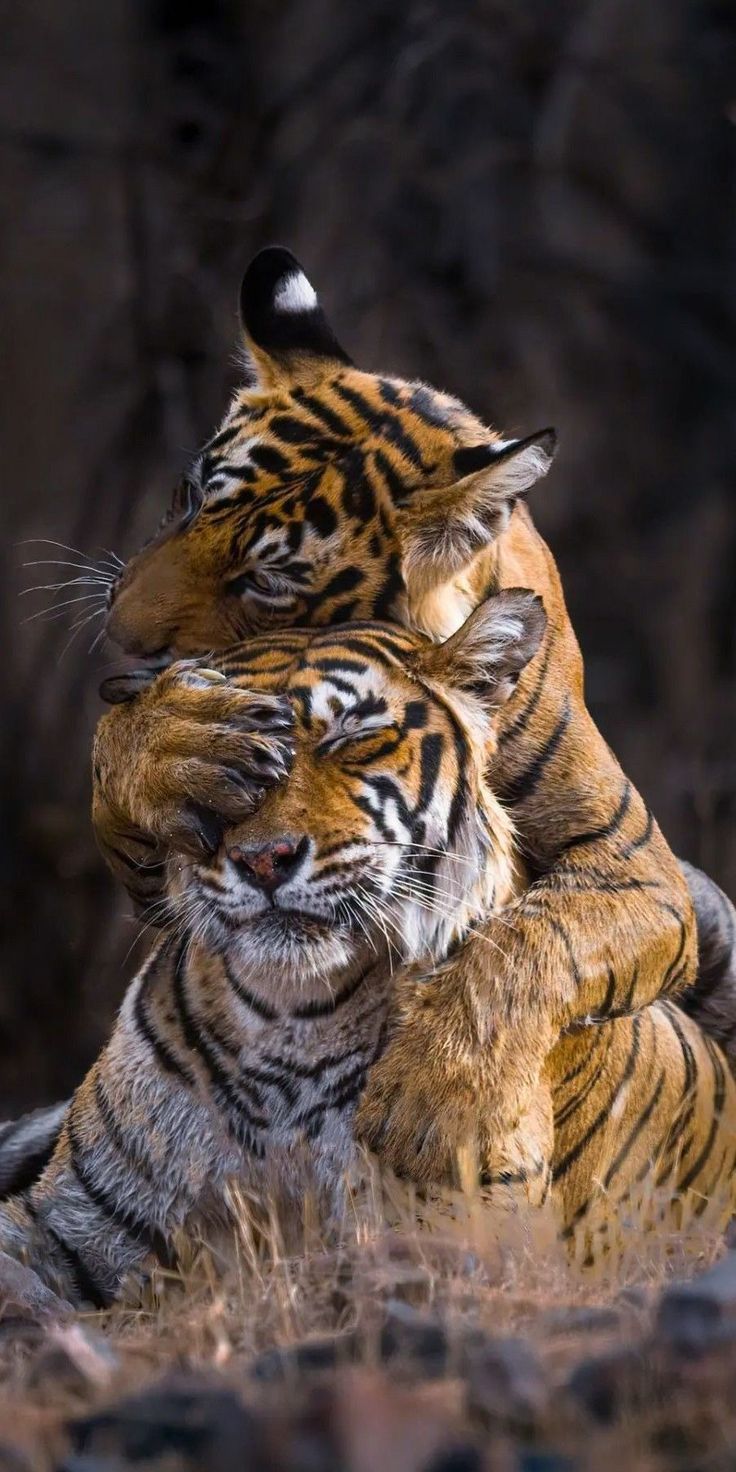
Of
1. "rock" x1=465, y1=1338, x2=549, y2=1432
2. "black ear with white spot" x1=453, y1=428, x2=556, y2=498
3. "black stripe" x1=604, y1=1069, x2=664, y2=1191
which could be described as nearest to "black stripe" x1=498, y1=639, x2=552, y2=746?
"black ear with white spot" x1=453, y1=428, x2=556, y2=498

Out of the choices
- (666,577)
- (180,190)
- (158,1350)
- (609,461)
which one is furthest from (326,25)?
(158,1350)

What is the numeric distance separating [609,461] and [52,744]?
1551 mm

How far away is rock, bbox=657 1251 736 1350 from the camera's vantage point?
1266 mm

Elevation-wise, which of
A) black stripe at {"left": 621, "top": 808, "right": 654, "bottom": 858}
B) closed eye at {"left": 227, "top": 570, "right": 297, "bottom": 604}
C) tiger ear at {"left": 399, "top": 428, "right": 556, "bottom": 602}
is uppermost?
tiger ear at {"left": 399, "top": 428, "right": 556, "bottom": 602}

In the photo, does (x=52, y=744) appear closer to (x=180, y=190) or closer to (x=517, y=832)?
(x=180, y=190)

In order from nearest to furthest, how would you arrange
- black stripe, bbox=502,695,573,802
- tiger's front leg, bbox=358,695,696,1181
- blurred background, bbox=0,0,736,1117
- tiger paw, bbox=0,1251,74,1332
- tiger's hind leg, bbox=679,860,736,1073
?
tiger paw, bbox=0,1251,74,1332, tiger's front leg, bbox=358,695,696,1181, black stripe, bbox=502,695,573,802, tiger's hind leg, bbox=679,860,736,1073, blurred background, bbox=0,0,736,1117

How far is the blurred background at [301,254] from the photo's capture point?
4.14 meters

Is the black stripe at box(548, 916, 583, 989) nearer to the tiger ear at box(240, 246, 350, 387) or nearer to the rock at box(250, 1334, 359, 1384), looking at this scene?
the rock at box(250, 1334, 359, 1384)

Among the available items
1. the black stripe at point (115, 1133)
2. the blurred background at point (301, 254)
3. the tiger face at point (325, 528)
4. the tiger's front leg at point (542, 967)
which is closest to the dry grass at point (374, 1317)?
the tiger's front leg at point (542, 967)

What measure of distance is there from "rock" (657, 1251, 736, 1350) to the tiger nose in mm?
663

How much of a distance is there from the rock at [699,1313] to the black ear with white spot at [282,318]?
5.51ft

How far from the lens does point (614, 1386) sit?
48.3 inches

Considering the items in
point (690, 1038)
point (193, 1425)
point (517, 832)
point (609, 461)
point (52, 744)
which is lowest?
point (193, 1425)

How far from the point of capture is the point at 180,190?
4.20 metres
